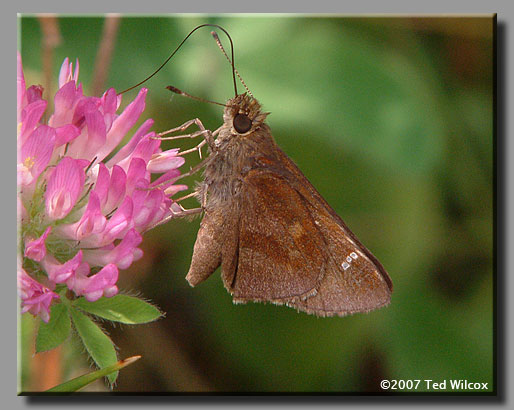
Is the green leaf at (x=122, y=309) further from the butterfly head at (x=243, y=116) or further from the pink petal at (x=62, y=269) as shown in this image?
the butterfly head at (x=243, y=116)

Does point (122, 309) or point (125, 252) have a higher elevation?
point (125, 252)

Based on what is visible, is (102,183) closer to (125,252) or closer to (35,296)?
(125,252)

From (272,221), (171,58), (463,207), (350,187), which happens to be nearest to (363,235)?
(350,187)

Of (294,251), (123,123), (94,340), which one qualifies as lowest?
(94,340)

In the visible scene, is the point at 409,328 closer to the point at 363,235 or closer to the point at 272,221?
the point at 363,235

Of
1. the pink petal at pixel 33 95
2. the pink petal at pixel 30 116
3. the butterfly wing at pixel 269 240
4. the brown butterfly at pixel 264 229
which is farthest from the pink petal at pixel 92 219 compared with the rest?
the butterfly wing at pixel 269 240

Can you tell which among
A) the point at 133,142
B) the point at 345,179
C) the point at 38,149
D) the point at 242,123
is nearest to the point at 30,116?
the point at 38,149
